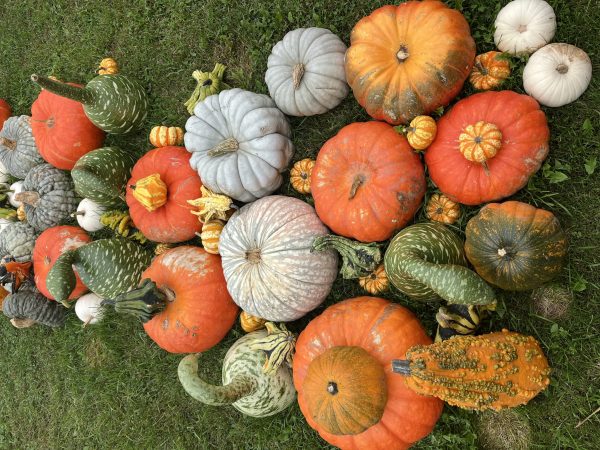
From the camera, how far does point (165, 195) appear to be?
3986 mm

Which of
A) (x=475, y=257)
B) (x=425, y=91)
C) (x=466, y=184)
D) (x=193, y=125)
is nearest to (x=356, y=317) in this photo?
(x=475, y=257)

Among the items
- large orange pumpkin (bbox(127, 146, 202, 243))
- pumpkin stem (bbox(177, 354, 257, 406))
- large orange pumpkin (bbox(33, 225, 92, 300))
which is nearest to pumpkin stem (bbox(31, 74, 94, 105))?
large orange pumpkin (bbox(127, 146, 202, 243))

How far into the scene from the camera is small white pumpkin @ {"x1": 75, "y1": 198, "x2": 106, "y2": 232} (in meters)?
4.66

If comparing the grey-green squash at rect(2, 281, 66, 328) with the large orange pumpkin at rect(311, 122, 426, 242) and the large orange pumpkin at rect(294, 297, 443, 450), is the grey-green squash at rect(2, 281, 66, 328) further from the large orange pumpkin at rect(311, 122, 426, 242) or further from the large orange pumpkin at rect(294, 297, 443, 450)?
the large orange pumpkin at rect(311, 122, 426, 242)

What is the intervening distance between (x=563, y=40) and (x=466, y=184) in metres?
1.24

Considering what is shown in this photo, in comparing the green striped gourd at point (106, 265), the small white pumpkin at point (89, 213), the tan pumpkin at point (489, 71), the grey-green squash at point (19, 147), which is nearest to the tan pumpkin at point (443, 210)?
the tan pumpkin at point (489, 71)

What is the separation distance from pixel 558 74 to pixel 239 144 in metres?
2.25

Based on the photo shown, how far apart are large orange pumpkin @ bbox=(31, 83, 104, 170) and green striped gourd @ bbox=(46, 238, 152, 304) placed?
3.62ft

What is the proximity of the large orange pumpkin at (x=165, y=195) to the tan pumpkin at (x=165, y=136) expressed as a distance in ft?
0.68

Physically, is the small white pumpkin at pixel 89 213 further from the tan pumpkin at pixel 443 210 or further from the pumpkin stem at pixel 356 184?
the tan pumpkin at pixel 443 210

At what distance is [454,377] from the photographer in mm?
2738

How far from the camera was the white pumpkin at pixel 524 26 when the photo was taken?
327cm

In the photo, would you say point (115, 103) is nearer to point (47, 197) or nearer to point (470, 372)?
point (47, 197)

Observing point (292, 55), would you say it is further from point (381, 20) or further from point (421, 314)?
point (421, 314)
